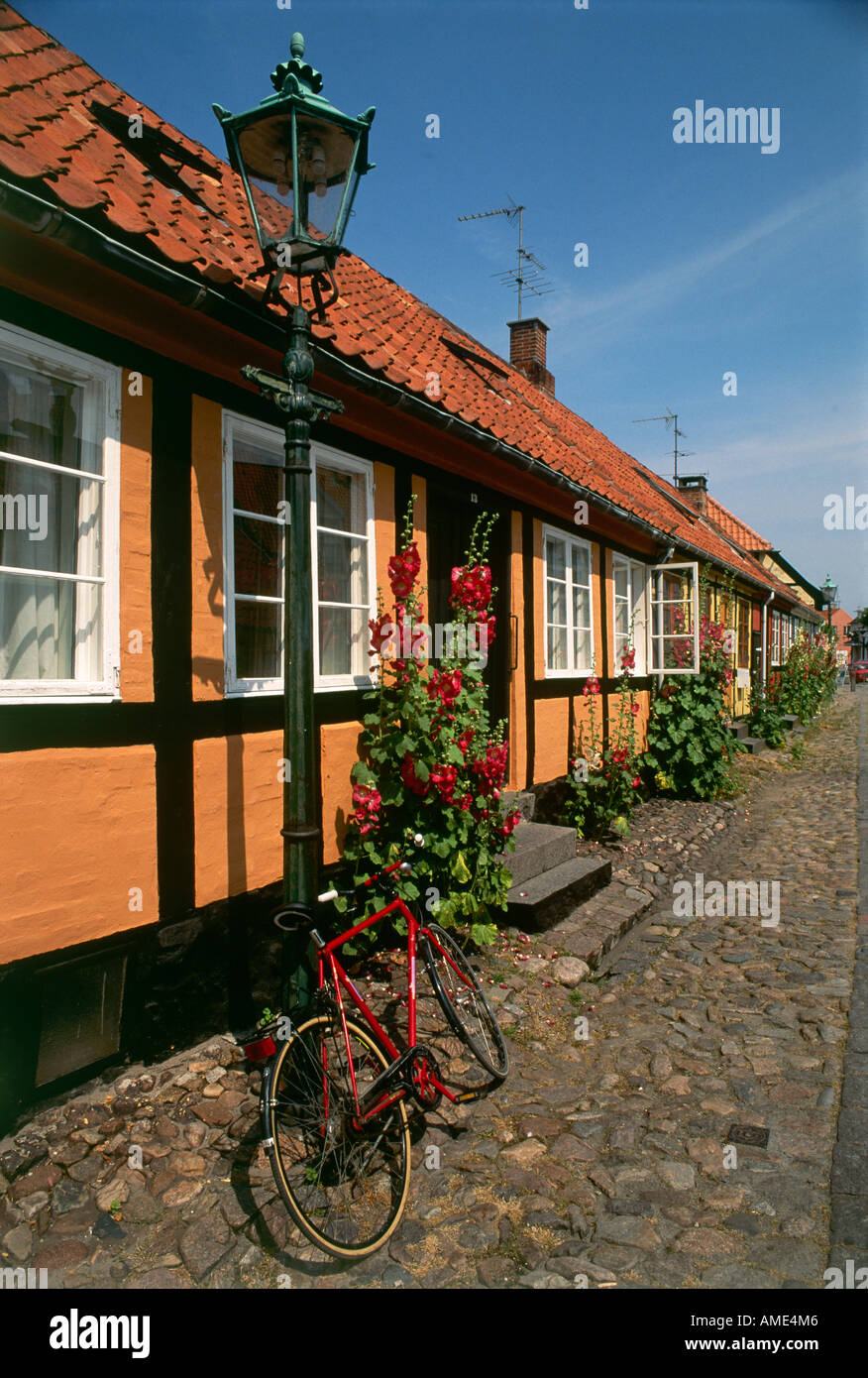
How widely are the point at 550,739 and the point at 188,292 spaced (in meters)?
5.20

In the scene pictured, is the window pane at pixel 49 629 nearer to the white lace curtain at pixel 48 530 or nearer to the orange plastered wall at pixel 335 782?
the white lace curtain at pixel 48 530

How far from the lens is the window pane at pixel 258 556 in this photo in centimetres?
412

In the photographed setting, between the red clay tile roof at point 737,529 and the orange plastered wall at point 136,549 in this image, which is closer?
the orange plastered wall at point 136,549

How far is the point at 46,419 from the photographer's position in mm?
3223

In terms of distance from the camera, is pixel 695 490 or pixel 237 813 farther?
pixel 695 490

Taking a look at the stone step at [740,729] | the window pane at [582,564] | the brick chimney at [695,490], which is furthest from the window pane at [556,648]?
the brick chimney at [695,490]

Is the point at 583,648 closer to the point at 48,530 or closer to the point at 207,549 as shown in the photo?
the point at 207,549

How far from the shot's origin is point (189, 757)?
3691 millimetres

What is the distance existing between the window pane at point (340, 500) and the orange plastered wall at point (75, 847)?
6.09 feet

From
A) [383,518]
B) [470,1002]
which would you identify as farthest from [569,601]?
[470,1002]
